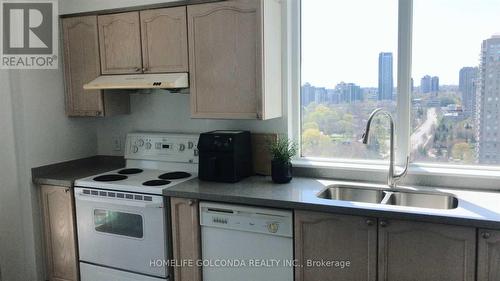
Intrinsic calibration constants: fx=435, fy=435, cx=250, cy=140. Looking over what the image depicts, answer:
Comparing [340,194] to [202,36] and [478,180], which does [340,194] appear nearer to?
[478,180]

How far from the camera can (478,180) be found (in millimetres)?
2453

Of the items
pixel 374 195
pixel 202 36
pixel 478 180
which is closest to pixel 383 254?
pixel 374 195

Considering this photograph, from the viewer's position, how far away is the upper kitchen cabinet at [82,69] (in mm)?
3094

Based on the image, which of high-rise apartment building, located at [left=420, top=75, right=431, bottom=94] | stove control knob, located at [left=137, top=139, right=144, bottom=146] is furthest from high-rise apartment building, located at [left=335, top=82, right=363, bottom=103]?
stove control knob, located at [left=137, top=139, right=144, bottom=146]

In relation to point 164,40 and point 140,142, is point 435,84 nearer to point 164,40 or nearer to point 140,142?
point 164,40

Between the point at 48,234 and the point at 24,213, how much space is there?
0.22 metres

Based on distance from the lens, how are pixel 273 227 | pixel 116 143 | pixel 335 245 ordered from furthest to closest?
pixel 116 143, pixel 273 227, pixel 335 245

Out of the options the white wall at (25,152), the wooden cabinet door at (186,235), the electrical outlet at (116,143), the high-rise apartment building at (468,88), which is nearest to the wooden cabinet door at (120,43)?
the white wall at (25,152)

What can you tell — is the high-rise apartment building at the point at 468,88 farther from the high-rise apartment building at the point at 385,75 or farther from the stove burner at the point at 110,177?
the stove burner at the point at 110,177

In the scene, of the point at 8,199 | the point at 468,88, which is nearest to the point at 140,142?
the point at 8,199

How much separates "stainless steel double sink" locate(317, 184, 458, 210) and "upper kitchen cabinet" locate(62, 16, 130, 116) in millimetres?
1718

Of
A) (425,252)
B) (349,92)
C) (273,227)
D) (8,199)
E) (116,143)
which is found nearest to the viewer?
(425,252)

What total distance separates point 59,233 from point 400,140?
238cm

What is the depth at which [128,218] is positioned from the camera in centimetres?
276
